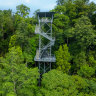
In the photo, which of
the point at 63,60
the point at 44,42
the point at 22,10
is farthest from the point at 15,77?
the point at 22,10

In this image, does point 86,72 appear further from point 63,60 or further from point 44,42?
point 44,42

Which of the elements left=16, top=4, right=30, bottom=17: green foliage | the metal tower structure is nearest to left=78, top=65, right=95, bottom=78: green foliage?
the metal tower structure

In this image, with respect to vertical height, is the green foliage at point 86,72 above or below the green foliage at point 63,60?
below

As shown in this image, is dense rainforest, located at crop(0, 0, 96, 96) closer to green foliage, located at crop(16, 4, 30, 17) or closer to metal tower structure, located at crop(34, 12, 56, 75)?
green foliage, located at crop(16, 4, 30, 17)

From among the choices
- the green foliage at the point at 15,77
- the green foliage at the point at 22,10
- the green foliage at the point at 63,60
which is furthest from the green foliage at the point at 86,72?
the green foliage at the point at 22,10

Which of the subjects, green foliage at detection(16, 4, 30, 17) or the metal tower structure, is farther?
green foliage at detection(16, 4, 30, 17)

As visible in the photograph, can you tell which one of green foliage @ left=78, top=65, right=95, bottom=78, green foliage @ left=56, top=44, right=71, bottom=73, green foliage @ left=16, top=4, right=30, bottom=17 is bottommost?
green foliage @ left=78, top=65, right=95, bottom=78

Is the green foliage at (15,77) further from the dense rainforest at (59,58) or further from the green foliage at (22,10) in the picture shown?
the green foliage at (22,10)

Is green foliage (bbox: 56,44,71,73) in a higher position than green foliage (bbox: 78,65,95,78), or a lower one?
higher

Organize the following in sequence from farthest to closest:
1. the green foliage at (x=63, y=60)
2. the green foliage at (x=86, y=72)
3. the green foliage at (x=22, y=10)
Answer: the green foliage at (x=22, y=10), the green foliage at (x=63, y=60), the green foliage at (x=86, y=72)
